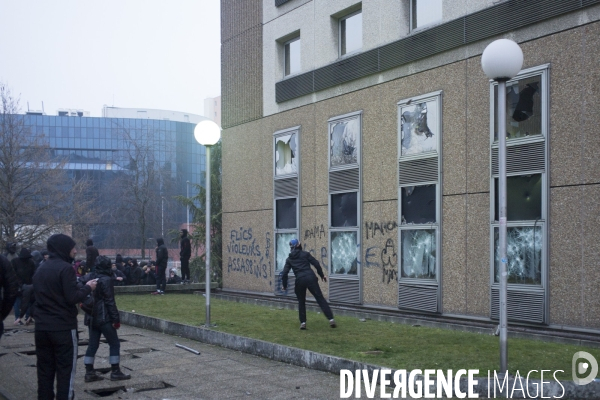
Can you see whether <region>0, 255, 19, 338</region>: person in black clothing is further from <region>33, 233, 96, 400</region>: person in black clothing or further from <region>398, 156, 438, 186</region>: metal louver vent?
<region>398, 156, 438, 186</region>: metal louver vent

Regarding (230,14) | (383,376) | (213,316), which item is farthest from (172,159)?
(383,376)

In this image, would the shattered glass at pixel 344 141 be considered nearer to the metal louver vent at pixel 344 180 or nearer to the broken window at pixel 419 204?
the metal louver vent at pixel 344 180

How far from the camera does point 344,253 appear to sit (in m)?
17.3

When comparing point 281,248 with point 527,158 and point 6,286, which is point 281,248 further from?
point 6,286

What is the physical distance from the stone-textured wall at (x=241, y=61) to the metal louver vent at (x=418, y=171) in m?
6.83

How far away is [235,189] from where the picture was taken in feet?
72.6

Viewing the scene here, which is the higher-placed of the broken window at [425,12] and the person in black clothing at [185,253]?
the broken window at [425,12]

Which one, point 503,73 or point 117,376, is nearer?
point 503,73

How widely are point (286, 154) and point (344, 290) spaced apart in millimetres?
4536

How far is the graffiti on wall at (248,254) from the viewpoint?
2045 centimetres

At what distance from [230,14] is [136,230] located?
134ft

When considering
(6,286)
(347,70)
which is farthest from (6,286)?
(347,70)

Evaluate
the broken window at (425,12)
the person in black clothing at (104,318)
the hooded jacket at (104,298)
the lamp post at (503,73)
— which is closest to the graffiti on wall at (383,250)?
the broken window at (425,12)

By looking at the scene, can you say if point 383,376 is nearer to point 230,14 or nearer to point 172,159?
point 230,14
